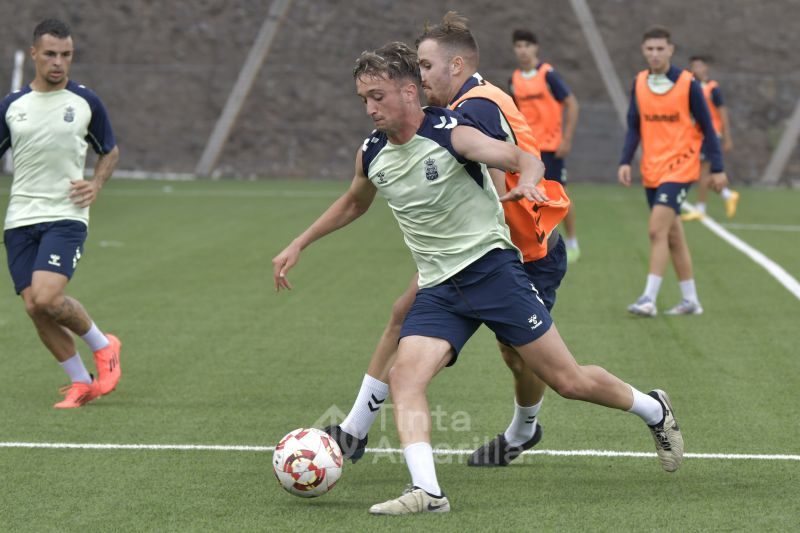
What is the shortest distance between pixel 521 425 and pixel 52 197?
10.8 feet

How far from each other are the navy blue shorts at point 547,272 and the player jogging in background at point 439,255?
47 cm

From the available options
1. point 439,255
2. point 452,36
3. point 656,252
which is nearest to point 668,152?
point 656,252

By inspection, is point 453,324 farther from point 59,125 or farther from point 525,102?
point 525,102

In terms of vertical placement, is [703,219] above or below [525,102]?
below

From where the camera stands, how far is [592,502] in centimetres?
575

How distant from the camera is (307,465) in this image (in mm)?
5707

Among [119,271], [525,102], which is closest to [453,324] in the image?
[119,271]

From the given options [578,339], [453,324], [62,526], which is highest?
[453,324]

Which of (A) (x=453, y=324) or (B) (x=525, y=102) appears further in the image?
(B) (x=525, y=102)

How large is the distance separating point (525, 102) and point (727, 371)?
7062 millimetres

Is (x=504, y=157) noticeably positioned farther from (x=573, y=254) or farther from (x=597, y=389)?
(x=573, y=254)

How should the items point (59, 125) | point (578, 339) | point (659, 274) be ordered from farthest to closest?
point (659, 274), point (578, 339), point (59, 125)

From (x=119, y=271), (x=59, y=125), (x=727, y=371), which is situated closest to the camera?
(x=59, y=125)

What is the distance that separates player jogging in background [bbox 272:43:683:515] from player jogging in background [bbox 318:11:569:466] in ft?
1.12
